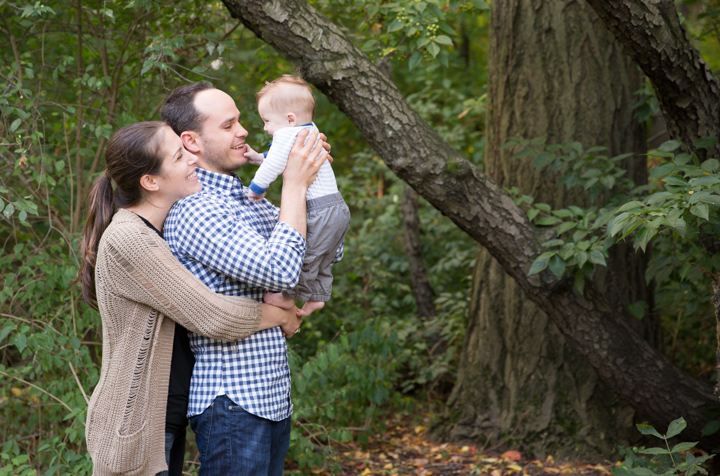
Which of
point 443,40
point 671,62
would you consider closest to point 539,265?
point 671,62

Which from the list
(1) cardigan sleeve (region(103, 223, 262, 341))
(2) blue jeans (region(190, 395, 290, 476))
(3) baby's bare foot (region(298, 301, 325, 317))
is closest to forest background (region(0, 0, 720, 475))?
Answer: (3) baby's bare foot (region(298, 301, 325, 317))

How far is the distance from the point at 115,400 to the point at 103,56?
2.49m

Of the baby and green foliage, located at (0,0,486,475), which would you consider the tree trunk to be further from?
the baby

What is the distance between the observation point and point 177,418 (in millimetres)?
2006

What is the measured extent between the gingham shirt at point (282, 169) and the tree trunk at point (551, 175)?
2076 millimetres

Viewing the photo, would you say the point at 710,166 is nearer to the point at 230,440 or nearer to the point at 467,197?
the point at 467,197

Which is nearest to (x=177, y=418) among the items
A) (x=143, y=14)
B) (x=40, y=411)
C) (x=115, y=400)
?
(x=115, y=400)

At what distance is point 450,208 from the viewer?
3.20m

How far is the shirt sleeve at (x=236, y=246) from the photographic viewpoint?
1839mm

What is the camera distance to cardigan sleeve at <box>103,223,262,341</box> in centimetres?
185

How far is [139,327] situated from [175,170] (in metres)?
0.50

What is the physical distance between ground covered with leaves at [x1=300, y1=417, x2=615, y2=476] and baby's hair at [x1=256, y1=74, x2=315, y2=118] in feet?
8.79

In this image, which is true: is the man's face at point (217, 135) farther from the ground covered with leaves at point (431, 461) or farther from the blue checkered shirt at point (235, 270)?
the ground covered with leaves at point (431, 461)

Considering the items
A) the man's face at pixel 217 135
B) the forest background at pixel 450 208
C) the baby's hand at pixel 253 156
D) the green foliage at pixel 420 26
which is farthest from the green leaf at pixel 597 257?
the man's face at pixel 217 135
